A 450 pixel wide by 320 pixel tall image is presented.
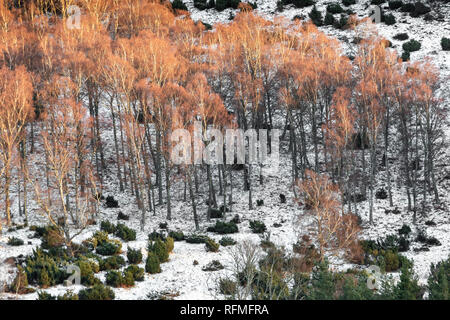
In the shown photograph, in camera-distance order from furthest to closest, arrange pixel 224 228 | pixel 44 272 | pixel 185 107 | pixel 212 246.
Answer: pixel 185 107 → pixel 224 228 → pixel 212 246 → pixel 44 272

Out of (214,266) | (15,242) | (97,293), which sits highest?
(15,242)

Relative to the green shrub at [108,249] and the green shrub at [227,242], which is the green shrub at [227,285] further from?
the green shrub at [108,249]

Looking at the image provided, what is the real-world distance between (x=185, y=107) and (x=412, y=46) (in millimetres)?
26739

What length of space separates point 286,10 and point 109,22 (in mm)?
21666

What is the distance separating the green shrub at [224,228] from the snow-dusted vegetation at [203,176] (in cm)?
7

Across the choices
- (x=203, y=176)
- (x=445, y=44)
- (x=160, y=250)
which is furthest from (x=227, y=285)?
(x=445, y=44)

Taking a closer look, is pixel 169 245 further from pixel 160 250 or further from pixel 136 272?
pixel 136 272

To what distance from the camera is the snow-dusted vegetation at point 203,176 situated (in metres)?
18.6

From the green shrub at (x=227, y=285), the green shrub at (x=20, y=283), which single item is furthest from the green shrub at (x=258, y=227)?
the green shrub at (x=20, y=283)

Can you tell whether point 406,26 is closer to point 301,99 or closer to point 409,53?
point 409,53

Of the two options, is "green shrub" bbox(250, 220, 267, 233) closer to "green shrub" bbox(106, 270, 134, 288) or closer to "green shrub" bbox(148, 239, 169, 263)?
"green shrub" bbox(148, 239, 169, 263)

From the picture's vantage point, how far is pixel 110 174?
33.2 m

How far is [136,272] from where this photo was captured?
62.6 feet

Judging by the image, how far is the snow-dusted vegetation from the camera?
18641 millimetres
